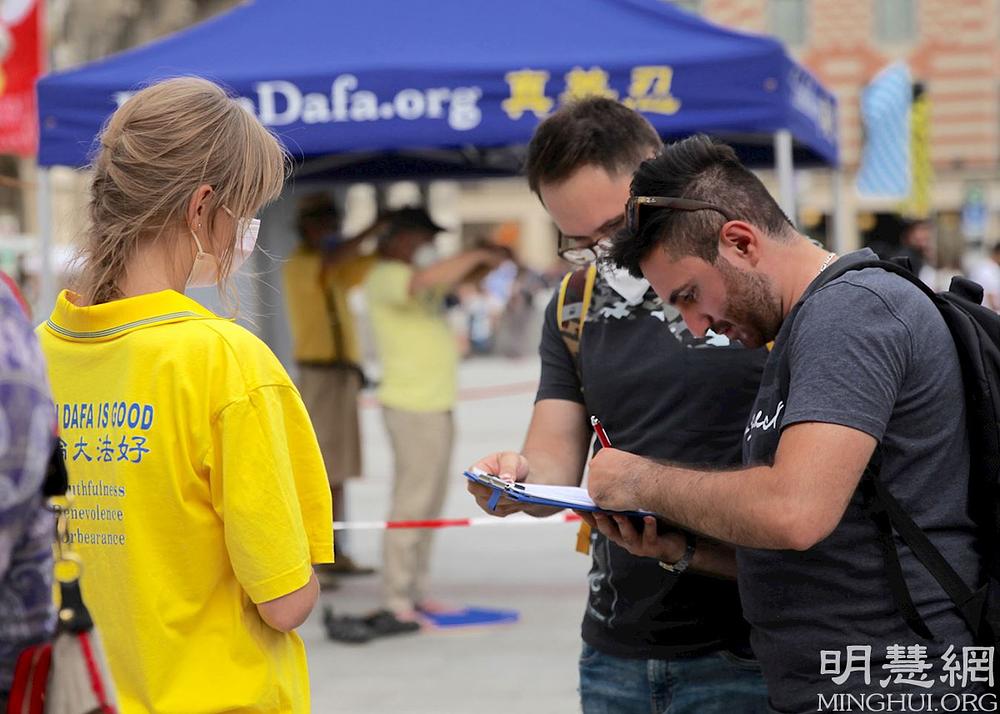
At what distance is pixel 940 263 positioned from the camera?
16.7 meters

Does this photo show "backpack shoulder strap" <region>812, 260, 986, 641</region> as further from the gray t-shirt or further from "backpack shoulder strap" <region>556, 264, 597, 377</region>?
"backpack shoulder strap" <region>556, 264, 597, 377</region>

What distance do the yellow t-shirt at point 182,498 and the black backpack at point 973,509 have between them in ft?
2.73

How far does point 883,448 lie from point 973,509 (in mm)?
163

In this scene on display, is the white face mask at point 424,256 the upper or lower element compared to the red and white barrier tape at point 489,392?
upper

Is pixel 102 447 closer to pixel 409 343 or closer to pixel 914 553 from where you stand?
pixel 914 553

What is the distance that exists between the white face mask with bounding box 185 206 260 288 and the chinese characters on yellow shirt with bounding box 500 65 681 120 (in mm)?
3612

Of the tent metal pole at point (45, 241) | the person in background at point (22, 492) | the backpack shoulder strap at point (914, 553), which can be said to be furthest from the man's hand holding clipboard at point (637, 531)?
the tent metal pole at point (45, 241)

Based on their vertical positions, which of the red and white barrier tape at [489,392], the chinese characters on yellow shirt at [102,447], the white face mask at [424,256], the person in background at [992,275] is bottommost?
the red and white barrier tape at [489,392]

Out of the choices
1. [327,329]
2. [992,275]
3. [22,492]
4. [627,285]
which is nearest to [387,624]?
[327,329]

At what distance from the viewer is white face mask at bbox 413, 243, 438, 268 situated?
20.4 feet

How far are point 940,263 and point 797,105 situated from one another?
11.5 meters

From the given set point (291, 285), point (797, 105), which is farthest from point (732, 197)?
point (291, 285)

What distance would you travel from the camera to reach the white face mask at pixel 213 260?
201cm

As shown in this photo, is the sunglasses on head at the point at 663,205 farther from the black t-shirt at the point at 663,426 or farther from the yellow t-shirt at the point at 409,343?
the yellow t-shirt at the point at 409,343
